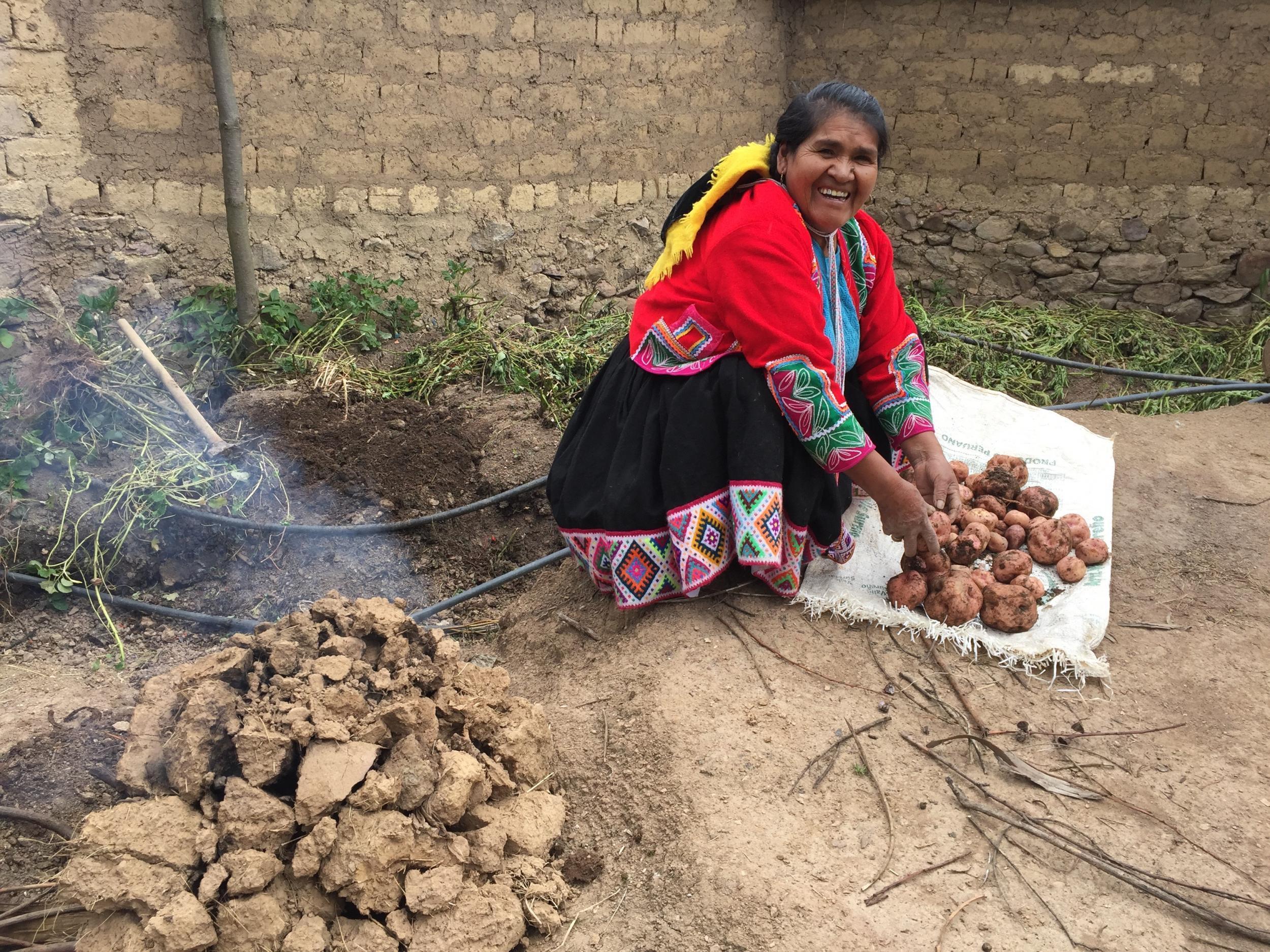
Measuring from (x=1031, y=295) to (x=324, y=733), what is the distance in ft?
16.9

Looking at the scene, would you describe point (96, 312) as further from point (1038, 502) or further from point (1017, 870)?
point (1017, 870)

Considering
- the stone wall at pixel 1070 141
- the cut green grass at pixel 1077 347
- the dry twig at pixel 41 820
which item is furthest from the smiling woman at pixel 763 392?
the stone wall at pixel 1070 141

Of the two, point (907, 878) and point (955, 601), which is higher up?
point (955, 601)

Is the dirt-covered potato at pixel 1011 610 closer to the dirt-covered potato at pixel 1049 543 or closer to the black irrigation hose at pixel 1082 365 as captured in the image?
the dirt-covered potato at pixel 1049 543

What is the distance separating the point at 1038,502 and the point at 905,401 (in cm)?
69

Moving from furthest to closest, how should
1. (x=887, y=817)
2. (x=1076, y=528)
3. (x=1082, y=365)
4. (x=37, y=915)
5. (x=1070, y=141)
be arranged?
(x=1070, y=141), (x=1082, y=365), (x=1076, y=528), (x=887, y=817), (x=37, y=915)

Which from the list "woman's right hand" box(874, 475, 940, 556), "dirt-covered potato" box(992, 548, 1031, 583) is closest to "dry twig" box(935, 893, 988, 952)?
"woman's right hand" box(874, 475, 940, 556)

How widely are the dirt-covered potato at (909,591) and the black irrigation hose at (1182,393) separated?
1.79 m

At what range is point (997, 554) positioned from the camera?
10.2ft

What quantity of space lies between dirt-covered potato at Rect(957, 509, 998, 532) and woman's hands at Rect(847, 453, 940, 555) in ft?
1.85

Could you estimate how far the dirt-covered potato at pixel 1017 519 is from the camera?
10.6ft

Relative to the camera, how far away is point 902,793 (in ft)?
7.75

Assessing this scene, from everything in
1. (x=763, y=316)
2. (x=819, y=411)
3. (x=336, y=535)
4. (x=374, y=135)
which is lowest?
(x=336, y=535)

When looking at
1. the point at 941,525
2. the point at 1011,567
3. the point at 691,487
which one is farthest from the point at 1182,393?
the point at 691,487
